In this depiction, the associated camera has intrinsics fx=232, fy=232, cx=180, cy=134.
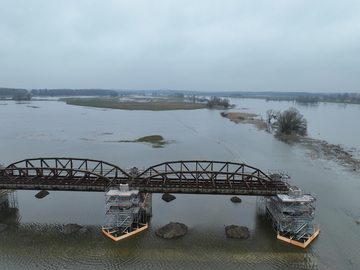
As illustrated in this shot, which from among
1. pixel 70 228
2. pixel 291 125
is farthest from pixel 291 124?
pixel 70 228

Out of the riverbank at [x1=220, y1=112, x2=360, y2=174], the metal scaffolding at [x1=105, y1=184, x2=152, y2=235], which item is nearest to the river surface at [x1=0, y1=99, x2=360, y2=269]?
the metal scaffolding at [x1=105, y1=184, x2=152, y2=235]

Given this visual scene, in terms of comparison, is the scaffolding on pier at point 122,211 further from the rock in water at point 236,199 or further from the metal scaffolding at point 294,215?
the metal scaffolding at point 294,215

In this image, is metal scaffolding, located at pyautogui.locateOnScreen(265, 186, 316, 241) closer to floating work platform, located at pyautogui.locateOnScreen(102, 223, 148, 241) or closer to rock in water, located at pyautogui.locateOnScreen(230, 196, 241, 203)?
rock in water, located at pyautogui.locateOnScreen(230, 196, 241, 203)

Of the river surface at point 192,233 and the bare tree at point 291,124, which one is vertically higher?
the bare tree at point 291,124

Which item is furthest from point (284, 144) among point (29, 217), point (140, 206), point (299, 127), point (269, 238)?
point (29, 217)

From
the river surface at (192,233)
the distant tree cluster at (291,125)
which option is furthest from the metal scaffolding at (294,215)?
the distant tree cluster at (291,125)
